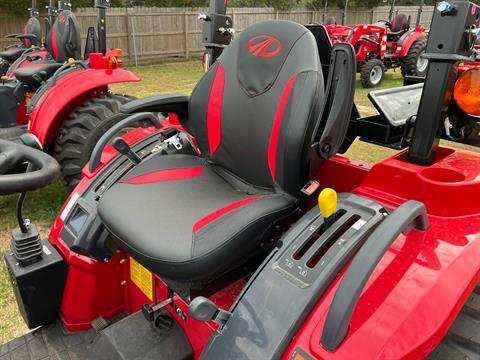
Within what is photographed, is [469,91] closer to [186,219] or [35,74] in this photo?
[186,219]

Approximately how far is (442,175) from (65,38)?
3269 millimetres

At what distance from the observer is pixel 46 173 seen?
3.04 ft

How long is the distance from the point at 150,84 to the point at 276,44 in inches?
274

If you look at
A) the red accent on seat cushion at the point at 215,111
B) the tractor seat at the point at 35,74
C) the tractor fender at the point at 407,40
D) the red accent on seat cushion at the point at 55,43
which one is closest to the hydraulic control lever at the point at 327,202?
the red accent on seat cushion at the point at 215,111

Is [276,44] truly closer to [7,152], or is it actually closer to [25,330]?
[7,152]

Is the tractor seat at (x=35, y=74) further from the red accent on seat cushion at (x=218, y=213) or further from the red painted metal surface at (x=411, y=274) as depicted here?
the red accent on seat cushion at (x=218, y=213)

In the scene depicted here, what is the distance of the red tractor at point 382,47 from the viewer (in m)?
7.42

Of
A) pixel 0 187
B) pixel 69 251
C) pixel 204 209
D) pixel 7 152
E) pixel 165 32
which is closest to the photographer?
pixel 0 187

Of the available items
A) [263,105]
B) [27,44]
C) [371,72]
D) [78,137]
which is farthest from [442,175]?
[371,72]

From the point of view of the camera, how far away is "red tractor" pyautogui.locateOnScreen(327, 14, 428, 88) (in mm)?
7418

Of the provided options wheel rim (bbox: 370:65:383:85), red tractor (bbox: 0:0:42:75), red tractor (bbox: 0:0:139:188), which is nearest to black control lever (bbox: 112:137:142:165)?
red tractor (bbox: 0:0:139:188)

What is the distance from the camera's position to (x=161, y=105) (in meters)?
1.77

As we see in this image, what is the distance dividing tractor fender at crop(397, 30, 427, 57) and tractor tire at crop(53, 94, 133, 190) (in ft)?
22.7

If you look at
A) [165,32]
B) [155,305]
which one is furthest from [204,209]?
[165,32]
